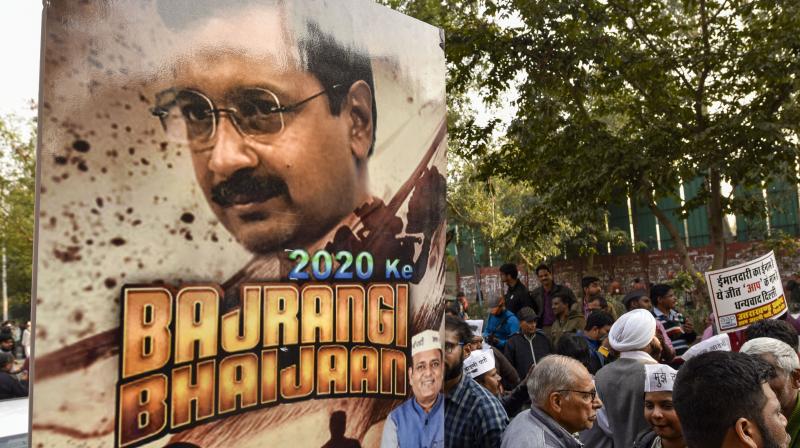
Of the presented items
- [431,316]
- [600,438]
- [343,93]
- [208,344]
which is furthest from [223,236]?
[600,438]

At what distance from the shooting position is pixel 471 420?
3.66 metres

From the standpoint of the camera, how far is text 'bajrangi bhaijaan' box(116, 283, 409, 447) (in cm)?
191

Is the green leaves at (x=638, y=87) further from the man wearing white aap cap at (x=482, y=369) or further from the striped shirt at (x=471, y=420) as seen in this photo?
the striped shirt at (x=471, y=420)

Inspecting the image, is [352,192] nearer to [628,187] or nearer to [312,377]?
[312,377]

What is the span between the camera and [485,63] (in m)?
10.4

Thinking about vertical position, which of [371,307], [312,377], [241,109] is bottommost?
[312,377]

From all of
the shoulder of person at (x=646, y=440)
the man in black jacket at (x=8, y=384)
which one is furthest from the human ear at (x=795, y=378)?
the man in black jacket at (x=8, y=384)

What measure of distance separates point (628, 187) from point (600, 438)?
5.80 metres

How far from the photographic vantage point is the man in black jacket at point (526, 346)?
7012 mm

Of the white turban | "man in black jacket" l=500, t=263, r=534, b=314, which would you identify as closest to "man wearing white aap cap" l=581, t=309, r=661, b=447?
the white turban

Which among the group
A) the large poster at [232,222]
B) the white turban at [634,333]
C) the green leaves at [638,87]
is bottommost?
the white turban at [634,333]

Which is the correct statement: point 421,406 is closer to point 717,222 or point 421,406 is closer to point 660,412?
point 660,412

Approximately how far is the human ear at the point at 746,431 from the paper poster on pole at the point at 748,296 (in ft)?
13.9

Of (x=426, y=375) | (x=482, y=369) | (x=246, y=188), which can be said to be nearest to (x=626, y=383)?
(x=482, y=369)
